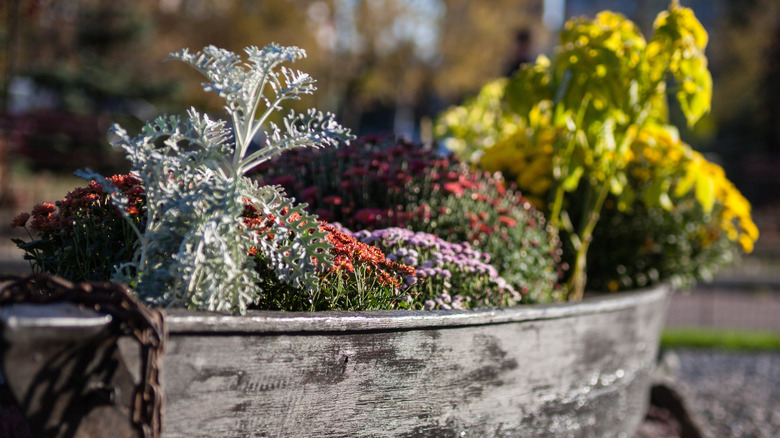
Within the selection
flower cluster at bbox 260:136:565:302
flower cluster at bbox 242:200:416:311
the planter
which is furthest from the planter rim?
flower cluster at bbox 260:136:565:302

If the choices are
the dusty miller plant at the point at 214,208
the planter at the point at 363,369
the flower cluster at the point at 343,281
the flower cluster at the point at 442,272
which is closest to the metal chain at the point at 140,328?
the planter at the point at 363,369

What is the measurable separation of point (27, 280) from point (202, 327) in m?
0.35

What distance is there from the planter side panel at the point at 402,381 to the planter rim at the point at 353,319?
0.02 m

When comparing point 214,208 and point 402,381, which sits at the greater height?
point 214,208

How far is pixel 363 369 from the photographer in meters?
1.69

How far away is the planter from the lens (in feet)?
4.17

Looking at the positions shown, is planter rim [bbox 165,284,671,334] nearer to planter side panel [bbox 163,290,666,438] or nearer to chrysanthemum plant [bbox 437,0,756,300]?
planter side panel [bbox 163,290,666,438]

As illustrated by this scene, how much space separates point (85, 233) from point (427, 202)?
144 centimetres

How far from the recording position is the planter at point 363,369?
127 centimetres

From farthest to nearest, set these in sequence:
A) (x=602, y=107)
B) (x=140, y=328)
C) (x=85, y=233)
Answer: (x=602, y=107), (x=85, y=233), (x=140, y=328)

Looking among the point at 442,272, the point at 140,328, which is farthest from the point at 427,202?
the point at 140,328

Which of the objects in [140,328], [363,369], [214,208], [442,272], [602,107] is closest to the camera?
[140,328]

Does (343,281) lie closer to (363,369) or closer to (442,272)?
(363,369)

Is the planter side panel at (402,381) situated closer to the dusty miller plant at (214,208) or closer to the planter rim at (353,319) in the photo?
the planter rim at (353,319)
